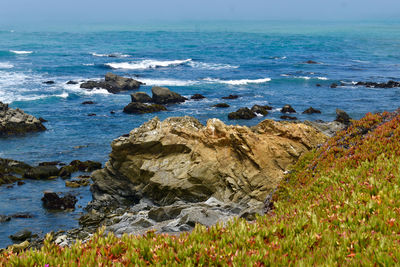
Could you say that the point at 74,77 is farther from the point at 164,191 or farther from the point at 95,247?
the point at 95,247

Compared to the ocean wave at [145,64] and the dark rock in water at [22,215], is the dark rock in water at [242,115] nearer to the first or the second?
the dark rock in water at [22,215]

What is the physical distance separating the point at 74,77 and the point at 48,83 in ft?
23.6

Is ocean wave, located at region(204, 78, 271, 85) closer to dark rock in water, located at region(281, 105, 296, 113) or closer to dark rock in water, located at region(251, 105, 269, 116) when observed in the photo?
dark rock in water, located at region(281, 105, 296, 113)

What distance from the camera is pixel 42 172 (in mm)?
32219

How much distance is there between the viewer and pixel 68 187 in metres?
30.7

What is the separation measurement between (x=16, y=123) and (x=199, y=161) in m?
26.6

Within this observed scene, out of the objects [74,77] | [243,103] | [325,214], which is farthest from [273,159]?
[74,77]

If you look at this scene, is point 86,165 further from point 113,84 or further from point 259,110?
point 113,84

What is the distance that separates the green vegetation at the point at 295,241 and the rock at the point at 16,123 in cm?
3932

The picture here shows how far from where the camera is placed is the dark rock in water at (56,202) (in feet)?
88.5

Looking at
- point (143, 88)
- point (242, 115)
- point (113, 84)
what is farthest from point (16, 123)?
point (143, 88)

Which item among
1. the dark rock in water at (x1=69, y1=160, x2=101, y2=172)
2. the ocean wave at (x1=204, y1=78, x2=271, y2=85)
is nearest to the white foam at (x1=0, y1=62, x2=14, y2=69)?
the ocean wave at (x1=204, y1=78, x2=271, y2=85)

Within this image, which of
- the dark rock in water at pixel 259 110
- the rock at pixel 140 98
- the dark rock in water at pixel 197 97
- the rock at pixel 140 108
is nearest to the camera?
the dark rock in water at pixel 259 110

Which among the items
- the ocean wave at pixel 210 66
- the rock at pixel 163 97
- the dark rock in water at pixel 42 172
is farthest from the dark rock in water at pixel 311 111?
the ocean wave at pixel 210 66
